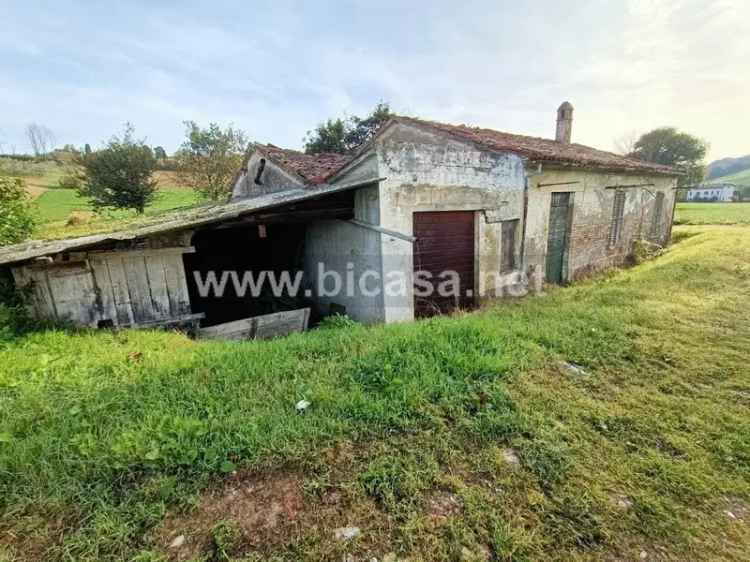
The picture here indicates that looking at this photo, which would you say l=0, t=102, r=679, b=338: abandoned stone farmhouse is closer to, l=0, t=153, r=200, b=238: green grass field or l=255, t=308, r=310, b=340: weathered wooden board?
l=255, t=308, r=310, b=340: weathered wooden board

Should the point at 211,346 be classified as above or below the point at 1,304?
below

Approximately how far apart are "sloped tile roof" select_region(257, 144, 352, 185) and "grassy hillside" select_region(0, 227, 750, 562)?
5.36 metres

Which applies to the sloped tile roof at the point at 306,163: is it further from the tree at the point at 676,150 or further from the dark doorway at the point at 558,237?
the tree at the point at 676,150

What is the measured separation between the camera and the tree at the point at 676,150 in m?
36.6

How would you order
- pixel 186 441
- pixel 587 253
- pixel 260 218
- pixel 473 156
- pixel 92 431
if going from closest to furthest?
pixel 186 441, pixel 92 431, pixel 260 218, pixel 473 156, pixel 587 253

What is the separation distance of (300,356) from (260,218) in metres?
3.42

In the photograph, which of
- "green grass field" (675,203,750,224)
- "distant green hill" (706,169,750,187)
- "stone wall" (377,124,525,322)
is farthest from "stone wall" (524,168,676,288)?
"distant green hill" (706,169,750,187)

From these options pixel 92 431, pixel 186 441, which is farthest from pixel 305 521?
pixel 92 431

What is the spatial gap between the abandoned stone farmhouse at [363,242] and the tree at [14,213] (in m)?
3.09

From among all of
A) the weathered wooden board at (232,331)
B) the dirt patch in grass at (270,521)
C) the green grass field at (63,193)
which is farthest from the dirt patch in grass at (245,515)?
the green grass field at (63,193)

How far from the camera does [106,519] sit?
2.12 metres

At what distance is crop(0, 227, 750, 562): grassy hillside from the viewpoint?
6.86ft

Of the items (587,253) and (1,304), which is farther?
(587,253)

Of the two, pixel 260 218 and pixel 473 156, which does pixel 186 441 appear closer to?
pixel 260 218
